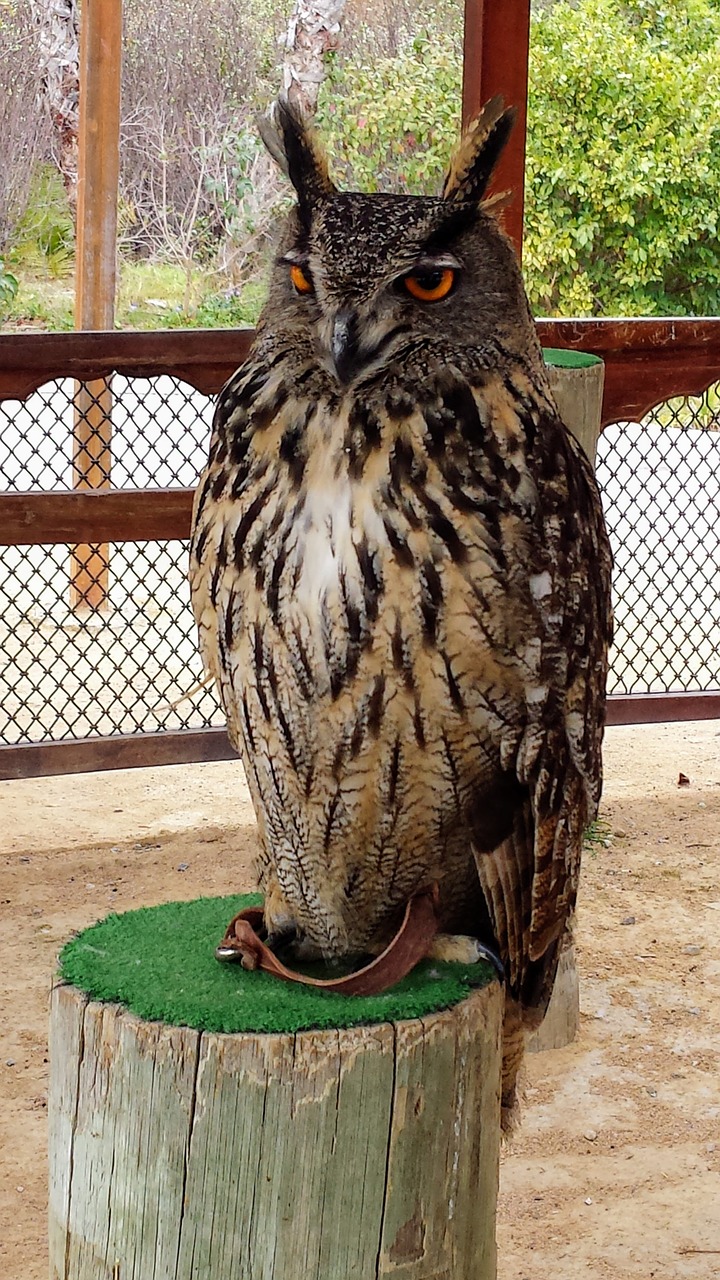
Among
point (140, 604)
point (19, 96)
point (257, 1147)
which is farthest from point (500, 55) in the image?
point (19, 96)

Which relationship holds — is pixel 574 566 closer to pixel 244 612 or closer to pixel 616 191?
pixel 244 612

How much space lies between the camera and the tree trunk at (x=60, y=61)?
11.3m

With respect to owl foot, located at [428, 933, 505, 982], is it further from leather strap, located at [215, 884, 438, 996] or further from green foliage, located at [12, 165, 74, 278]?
green foliage, located at [12, 165, 74, 278]

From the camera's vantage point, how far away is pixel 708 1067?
340cm

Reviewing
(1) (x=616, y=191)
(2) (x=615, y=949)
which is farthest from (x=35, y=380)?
(1) (x=616, y=191)

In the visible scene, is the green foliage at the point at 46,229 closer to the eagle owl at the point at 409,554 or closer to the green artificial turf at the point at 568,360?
the green artificial turf at the point at 568,360

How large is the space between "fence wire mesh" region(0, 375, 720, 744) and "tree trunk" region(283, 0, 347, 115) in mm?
4022

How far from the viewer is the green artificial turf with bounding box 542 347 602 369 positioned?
3453mm

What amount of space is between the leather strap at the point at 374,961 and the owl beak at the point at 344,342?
2.43 ft

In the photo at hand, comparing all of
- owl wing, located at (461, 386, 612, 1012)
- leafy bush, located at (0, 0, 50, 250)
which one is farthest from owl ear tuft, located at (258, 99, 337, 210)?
leafy bush, located at (0, 0, 50, 250)

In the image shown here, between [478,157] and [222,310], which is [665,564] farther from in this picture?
[222,310]

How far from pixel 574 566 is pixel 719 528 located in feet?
25.4

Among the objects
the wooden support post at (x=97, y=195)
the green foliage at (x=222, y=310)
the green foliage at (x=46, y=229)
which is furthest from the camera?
the green foliage at (x=46, y=229)

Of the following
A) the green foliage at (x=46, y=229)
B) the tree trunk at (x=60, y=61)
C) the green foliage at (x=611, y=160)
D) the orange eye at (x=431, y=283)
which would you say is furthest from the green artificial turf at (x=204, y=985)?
the green foliage at (x=46, y=229)
